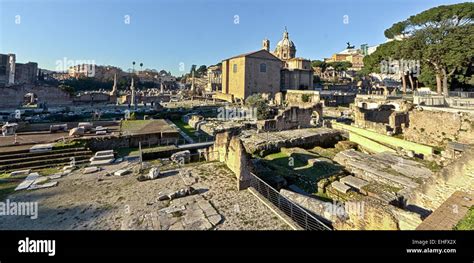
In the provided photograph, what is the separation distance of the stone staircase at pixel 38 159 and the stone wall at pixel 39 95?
31064 mm

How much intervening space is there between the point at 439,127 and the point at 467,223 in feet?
50.5

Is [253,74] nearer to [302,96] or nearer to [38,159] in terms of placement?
[302,96]

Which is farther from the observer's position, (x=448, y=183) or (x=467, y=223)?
(x=448, y=183)

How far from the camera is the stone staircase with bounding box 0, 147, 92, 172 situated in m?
10.1

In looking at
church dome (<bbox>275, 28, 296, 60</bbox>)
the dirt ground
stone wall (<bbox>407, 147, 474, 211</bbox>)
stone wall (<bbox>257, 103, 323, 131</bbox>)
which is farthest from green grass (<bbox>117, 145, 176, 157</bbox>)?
church dome (<bbox>275, 28, 296, 60</bbox>)

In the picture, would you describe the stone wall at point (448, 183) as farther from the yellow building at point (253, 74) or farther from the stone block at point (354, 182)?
the yellow building at point (253, 74)

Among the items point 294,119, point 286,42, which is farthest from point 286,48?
point 294,119

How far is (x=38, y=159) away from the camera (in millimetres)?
10633

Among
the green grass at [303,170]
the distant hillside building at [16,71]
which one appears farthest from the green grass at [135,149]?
the distant hillside building at [16,71]

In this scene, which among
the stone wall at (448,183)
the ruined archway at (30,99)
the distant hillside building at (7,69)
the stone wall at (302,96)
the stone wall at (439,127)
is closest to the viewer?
the stone wall at (448,183)

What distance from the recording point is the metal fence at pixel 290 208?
5.89 metres

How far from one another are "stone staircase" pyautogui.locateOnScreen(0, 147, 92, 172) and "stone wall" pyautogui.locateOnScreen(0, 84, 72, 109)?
31.1m
